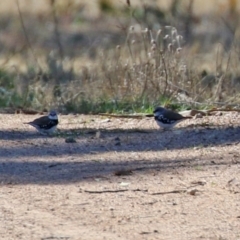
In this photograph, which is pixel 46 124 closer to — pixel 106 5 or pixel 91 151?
pixel 91 151

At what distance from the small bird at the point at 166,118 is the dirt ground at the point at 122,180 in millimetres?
118

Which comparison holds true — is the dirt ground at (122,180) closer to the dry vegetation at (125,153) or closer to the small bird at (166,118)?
the dry vegetation at (125,153)

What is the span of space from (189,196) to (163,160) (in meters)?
1.49

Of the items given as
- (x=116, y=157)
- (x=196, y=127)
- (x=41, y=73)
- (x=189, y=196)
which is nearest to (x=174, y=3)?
(x=41, y=73)

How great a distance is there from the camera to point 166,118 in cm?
1109

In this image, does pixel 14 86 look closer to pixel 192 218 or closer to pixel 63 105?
pixel 63 105

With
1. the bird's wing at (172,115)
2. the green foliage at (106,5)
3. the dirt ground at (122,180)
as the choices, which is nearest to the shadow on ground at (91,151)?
the dirt ground at (122,180)

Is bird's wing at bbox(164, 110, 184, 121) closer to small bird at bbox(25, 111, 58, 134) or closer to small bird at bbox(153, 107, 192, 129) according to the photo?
small bird at bbox(153, 107, 192, 129)

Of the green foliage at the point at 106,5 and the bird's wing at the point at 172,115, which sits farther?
the green foliage at the point at 106,5

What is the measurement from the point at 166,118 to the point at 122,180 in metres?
2.33

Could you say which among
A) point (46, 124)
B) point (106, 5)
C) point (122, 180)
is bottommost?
point (106, 5)

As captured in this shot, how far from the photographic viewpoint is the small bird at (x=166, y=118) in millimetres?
11064

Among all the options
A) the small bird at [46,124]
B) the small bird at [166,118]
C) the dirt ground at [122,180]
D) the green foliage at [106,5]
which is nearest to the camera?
the dirt ground at [122,180]

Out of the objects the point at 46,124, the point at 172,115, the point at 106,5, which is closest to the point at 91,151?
the point at 46,124
